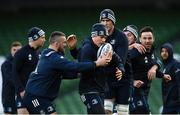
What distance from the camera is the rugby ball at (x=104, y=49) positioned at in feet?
36.7

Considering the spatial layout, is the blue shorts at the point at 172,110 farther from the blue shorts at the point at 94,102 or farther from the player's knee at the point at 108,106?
the blue shorts at the point at 94,102

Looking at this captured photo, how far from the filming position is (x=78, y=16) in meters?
25.2

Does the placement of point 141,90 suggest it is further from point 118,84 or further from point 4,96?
point 4,96

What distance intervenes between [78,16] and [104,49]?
46.3 feet

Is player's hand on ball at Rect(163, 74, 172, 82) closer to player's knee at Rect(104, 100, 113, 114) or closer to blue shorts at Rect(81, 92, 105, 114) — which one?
player's knee at Rect(104, 100, 113, 114)

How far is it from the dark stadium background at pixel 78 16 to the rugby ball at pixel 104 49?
422 inches

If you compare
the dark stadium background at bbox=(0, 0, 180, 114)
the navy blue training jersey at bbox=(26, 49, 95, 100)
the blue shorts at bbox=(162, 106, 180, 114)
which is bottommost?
the blue shorts at bbox=(162, 106, 180, 114)

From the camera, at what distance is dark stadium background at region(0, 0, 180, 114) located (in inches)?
930

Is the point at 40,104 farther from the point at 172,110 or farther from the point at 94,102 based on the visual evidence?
the point at 172,110

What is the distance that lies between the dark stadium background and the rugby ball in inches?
422

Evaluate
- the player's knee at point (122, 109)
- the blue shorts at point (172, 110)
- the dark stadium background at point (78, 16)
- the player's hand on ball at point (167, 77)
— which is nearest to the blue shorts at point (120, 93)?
the player's knee at point (122, 109)

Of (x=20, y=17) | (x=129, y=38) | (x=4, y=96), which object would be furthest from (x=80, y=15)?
(x=129, y=38)

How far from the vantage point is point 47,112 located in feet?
37.6

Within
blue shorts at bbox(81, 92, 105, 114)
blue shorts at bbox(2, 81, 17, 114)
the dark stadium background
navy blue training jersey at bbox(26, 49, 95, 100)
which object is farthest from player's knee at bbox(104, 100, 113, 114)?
the dark stadium background
